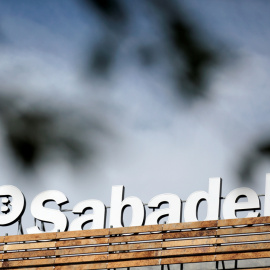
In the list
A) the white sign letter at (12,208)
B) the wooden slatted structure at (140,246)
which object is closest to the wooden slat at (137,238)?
the wooden slatted structure at (140,246)

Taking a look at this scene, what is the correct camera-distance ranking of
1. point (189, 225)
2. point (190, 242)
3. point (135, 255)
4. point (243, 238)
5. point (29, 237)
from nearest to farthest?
point (243, 238)
point (190, 242)
point (189, 225)
point (135, 255)
point (29, 237)

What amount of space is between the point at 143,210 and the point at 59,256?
2.05 metres

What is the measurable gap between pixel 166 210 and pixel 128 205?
0.89 metres

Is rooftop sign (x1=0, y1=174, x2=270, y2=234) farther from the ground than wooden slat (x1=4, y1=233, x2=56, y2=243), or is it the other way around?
rooftop sign (x1=0, y1=174, x2=270, y2=234)

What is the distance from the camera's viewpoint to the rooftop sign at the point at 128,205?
1423cm

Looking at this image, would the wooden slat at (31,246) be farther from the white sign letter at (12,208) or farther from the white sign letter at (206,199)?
the white sign letter at (206,199)

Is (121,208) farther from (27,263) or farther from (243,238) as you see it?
(243,238)

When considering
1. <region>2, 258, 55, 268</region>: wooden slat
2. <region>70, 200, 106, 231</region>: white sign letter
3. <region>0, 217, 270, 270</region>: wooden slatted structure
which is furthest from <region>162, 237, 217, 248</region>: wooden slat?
<region>2, 258, 55, 268</region>: wooden slat

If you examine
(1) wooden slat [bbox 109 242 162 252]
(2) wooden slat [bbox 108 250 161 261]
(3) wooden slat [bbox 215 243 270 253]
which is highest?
(1) wooden slat [bbox 109 242 162 252]

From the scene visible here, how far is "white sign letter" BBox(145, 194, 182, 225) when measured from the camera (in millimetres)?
14742

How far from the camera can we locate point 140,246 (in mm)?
14258

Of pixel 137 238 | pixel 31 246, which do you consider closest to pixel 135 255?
pixel 137 238

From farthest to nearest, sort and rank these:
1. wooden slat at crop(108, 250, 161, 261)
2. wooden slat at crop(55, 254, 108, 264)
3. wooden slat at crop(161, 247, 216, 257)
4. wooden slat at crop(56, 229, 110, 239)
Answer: wooden slat at crop(56, 229, 110, 239)
wooden slat at crop(55, 254, 108, 264)
wooden slat at crop(108, 250, 161, 261)
wooden slat at crop(161, 247, 216, 257)

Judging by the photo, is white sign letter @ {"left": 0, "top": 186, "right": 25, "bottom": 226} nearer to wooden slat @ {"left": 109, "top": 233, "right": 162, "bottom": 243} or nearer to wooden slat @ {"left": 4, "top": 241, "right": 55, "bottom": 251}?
wooden slat @ {"left": 4, "top": 241, "right": 55, "bottom": 251}
